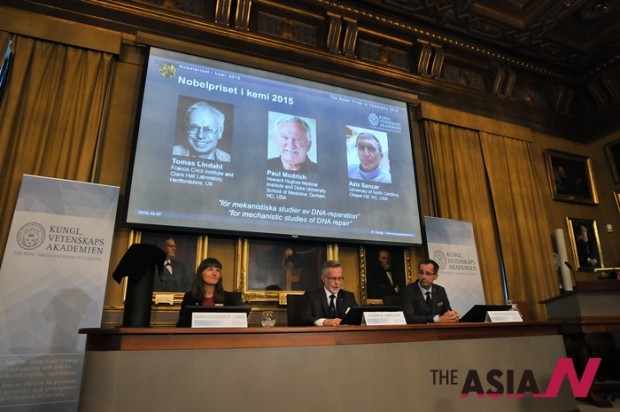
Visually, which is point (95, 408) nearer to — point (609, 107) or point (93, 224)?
point (93, 224)

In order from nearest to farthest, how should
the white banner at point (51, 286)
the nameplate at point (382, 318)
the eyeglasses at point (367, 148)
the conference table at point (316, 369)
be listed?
the conference table at point (316, 369) < the nameplate at point (382, 318) < the white banner at point (51, 286) < the eyeglasses at point (367, 148)

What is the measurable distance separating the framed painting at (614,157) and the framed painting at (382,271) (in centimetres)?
429

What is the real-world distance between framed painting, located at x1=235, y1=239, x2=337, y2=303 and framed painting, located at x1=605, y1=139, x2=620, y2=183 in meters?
5.24

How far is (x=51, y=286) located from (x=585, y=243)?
711cm

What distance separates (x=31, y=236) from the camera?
129 inches

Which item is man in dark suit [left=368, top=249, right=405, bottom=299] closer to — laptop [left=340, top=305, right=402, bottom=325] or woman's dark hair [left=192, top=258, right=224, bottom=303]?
woman's dark hair [left=192, top=258, right=224, bottom=303]

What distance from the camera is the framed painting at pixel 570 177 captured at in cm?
651

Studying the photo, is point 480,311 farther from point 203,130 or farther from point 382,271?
point 203,130

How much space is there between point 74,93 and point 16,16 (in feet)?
2.99

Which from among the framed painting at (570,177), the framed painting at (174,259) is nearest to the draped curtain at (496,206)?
the framed painting at (570,177)

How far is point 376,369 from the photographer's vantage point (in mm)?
2049

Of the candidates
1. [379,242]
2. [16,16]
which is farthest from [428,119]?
[16,16]

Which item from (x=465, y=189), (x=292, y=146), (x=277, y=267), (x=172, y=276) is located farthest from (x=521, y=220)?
(x=172, y=276)

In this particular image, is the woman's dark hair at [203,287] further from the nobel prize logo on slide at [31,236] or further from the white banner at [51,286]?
the nobel prize logo on slide at [31,236]
